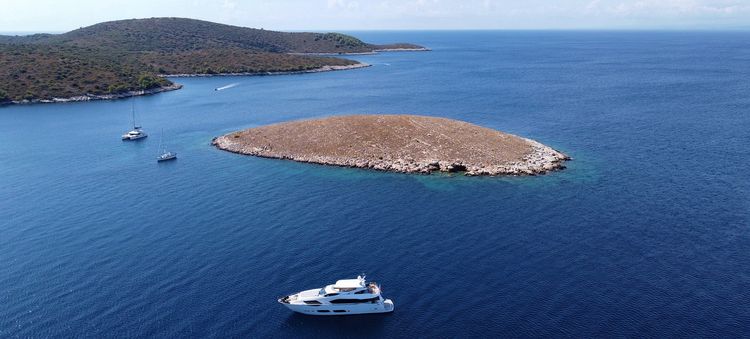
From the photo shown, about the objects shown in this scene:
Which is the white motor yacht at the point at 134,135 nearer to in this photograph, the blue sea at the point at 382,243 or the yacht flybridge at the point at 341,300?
the blue sea at the point at 382,243

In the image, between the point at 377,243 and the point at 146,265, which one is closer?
the point at 146,265

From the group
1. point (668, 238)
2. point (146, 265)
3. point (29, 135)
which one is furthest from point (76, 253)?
point (29, 135)

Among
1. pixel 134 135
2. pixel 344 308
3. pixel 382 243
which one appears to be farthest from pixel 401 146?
pixel 134 135

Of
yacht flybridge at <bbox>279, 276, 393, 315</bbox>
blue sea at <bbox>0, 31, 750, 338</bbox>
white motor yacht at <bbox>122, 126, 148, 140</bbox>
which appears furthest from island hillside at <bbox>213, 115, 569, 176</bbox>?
yacht flybridge at <bbox>279, 276, 393, 315</bbox>

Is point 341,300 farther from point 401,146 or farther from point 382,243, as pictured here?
point 401,146

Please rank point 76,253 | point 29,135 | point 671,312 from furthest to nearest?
1. point 29,135
2. point 76,253
3. point 671,312

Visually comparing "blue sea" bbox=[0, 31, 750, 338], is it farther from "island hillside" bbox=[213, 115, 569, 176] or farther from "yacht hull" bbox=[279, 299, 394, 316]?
"island hillside" bbox=[213, 115, 569, 176]

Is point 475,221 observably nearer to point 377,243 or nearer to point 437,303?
point 377,243
